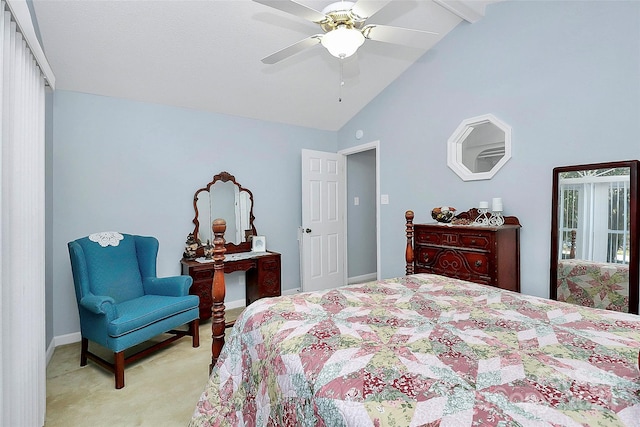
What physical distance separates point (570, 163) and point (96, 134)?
4320mm

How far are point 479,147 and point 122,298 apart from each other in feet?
11.9

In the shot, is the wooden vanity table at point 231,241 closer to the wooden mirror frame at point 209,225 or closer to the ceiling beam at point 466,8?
the wooden mirror frame at point 209,225

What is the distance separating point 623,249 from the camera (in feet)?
7.72

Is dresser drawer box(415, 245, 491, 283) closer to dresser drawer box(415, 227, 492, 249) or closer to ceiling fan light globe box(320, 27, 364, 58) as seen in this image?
dresser drawer box(415, 227, 492, 249)

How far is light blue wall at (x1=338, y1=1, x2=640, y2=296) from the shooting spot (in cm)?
241

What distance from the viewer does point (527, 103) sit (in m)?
2.88

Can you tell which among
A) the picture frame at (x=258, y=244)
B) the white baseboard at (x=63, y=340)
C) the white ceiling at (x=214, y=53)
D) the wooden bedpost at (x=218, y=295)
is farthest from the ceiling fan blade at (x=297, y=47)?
the white baseboard at (x=63, y=340)

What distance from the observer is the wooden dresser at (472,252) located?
→ 2748 mm

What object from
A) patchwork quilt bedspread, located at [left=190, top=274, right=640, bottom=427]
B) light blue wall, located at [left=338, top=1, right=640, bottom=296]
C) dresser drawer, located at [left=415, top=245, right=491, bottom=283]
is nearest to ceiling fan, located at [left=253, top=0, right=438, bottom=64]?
light blue wall, located at [left=338, top=1, right=640, bottom=296]

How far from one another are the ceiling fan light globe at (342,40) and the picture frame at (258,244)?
2.57 metres

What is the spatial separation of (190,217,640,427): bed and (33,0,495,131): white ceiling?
1.83 metres

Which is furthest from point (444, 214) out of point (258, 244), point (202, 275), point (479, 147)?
point (202, 275)

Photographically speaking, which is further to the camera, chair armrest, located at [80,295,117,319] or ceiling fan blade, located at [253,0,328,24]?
chair armrest, located at [80,295,117,319]

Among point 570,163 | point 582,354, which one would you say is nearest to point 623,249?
point 570,163
